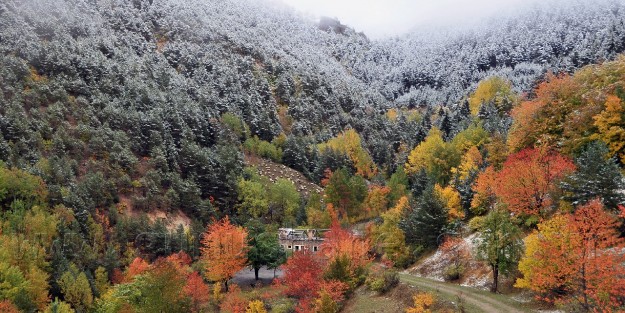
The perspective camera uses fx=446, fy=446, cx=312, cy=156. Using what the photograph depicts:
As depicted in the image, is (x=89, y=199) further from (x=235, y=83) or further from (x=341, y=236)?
(x=235, y=83)

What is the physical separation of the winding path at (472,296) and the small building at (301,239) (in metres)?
32.9

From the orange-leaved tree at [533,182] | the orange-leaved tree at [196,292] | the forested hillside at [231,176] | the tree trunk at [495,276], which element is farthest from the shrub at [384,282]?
the orange-leaved tree at [196,292]

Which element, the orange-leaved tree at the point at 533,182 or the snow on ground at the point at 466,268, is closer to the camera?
the snow on ground at the point at 466,268

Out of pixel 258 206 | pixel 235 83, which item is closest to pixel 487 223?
pixel 258 206

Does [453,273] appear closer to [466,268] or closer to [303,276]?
[466,268]

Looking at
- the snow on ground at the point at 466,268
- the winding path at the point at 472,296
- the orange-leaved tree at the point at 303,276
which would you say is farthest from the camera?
the orange-leaved tree at the point at 303,276

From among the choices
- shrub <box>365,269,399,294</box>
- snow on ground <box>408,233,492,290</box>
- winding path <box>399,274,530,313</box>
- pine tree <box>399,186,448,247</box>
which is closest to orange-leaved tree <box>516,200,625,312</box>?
winding path <box>399,274,530,313</box>

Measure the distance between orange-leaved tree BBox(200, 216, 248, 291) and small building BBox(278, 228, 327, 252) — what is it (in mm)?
17739

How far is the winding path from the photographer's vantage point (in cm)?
3290

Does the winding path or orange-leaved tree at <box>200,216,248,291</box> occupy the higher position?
orange-leaved tree at <box>200,216,248,291</box>

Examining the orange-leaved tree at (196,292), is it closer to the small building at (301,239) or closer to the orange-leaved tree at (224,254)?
the orange-leaved tree at (224,254)

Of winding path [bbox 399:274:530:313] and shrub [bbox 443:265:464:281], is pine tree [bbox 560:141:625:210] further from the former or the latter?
shrub [bbox 443:265:464:281]

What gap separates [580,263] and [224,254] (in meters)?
43.0

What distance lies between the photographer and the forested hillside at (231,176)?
41688 mm
